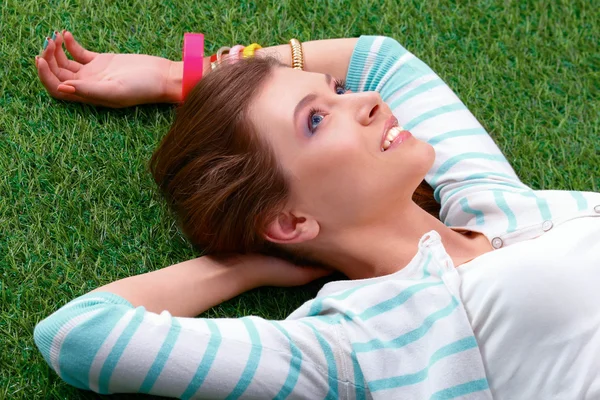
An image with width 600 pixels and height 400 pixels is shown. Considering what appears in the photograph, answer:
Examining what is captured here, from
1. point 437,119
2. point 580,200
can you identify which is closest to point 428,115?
point 437,119

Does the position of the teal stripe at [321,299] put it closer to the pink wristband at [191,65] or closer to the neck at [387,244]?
the neck at [387,244]

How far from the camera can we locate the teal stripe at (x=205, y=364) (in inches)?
58.2

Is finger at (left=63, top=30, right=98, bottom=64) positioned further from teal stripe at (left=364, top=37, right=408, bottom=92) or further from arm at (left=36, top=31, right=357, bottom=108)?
teal stripe at (left=364, top=37, right=408, bottom=92)

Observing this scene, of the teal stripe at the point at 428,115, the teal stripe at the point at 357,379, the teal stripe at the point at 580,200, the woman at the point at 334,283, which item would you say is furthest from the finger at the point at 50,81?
the teal stripe at the point at 580,200

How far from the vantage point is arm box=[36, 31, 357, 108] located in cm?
189

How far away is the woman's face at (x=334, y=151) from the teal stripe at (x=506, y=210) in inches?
10.9

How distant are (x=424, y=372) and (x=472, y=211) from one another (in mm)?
496

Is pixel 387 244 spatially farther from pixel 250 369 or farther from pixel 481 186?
pixel 250 369

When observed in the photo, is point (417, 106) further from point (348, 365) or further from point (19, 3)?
point (19, 3)

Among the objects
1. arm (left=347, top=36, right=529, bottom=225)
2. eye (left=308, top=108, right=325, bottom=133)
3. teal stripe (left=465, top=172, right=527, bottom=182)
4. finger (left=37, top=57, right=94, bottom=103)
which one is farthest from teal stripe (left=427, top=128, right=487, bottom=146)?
finger (left=37, top=57, right=94, bottom=103)

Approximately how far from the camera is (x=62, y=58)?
1.91 metres

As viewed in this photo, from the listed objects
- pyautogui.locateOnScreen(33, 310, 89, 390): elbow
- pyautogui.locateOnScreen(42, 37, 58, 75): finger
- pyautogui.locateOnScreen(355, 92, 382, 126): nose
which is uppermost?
pyautogui.locateOnScreen(42, 37, 58, 75): finger

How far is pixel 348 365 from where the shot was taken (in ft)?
5.15

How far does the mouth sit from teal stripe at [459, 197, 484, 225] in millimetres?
310
